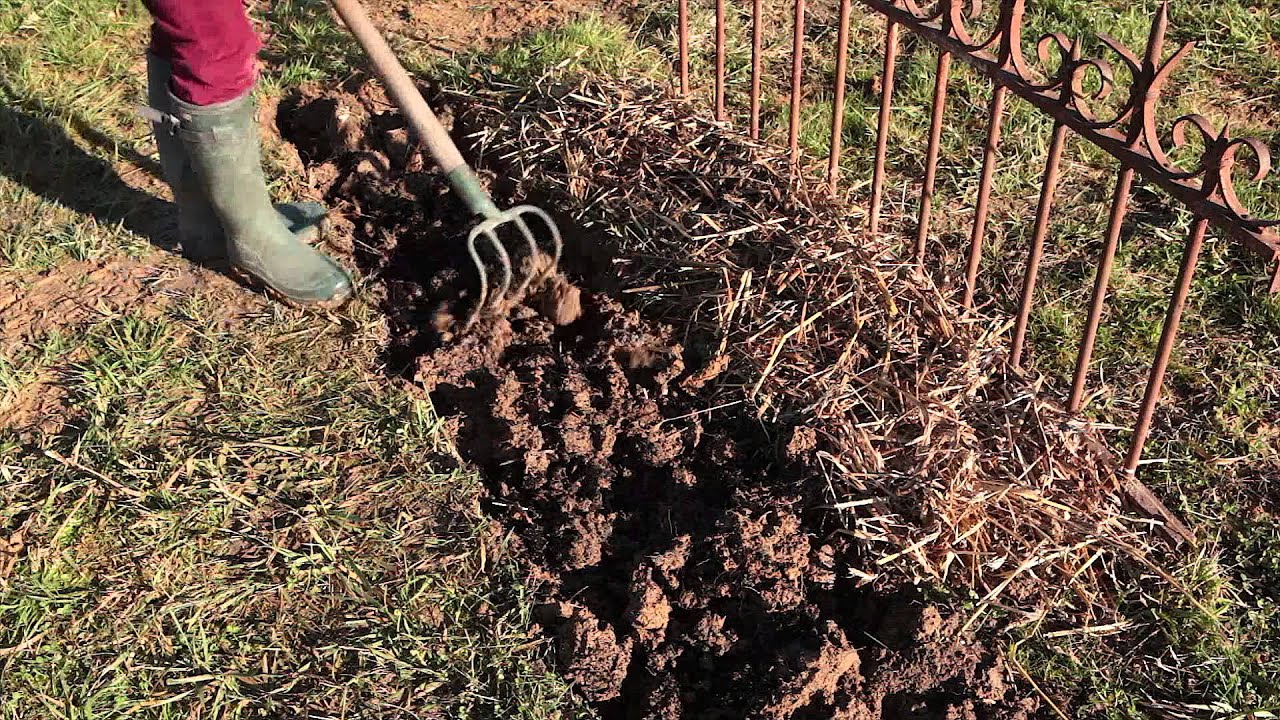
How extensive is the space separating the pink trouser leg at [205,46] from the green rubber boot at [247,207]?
45 mm

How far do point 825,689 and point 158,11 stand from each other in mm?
2184

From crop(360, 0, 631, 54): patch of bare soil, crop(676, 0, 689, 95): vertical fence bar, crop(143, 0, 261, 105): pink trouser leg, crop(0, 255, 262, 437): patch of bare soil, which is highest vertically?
crop(143, 0, 261, 105): pink trouser leg

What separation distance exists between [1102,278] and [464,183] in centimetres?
172

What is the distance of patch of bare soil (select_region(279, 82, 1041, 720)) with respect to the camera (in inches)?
92.5

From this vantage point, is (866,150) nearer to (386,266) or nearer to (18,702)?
(386,266)

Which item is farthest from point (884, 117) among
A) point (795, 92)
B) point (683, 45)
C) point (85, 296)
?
point (85, 296)

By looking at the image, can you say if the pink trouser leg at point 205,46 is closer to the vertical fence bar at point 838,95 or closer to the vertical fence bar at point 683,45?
the vertical fence bar at point 683,45

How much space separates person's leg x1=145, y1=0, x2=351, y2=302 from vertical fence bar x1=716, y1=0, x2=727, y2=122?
50.7 inches

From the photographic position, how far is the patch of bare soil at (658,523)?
235 centimetres

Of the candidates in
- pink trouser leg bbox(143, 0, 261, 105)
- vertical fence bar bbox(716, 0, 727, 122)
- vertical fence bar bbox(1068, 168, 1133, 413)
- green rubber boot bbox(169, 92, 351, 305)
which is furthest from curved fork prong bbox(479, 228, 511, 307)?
vertical fence bar bbox(1068, 168, 1133, 413)

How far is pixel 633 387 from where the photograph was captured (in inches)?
117

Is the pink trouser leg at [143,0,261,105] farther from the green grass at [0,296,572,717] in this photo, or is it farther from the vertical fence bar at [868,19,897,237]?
the vertical fence bar at [868,19,897,237]

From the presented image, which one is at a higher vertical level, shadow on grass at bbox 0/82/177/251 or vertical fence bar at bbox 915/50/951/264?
vertical fence bar at bbox 915/50/951/264

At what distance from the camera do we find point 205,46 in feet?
9.12
